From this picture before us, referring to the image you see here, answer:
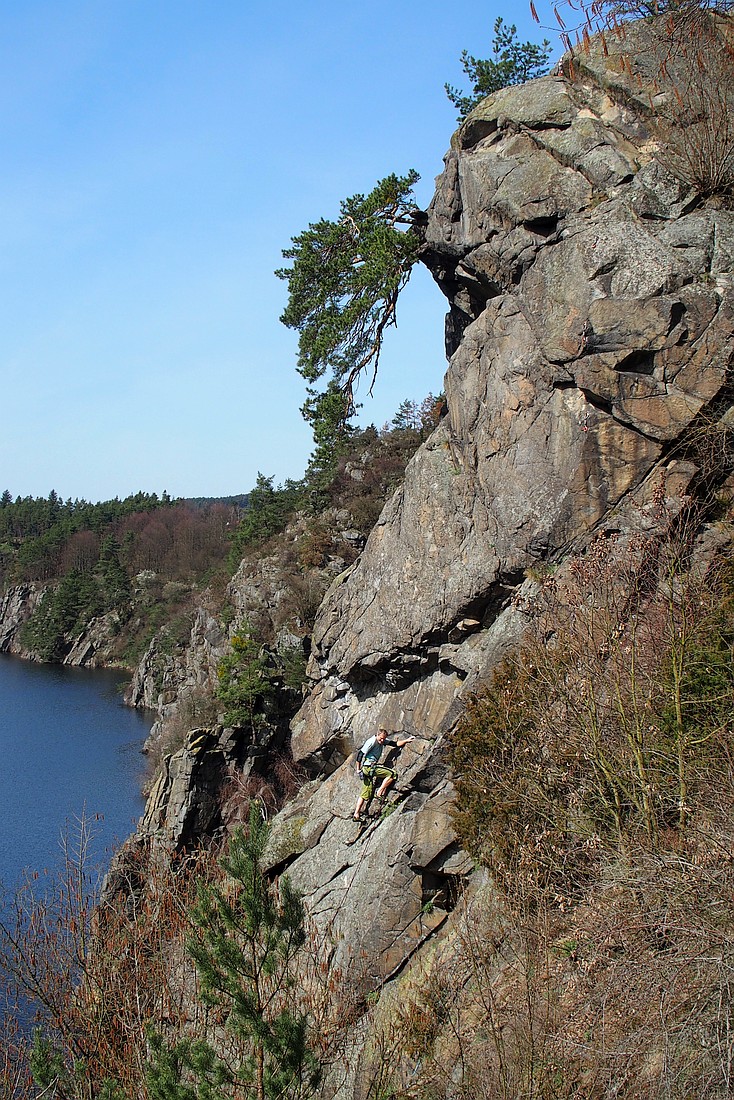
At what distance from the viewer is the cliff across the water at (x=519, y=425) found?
40.4 feet

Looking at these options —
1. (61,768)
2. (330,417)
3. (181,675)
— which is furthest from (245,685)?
(181,675)

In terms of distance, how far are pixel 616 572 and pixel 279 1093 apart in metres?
6.85

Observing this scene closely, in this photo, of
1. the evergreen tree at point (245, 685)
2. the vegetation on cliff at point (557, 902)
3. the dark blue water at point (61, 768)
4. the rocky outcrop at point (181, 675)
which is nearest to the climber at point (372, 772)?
the vegetation on cliff at point (557, 902)

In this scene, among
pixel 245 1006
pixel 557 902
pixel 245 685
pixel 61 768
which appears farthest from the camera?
pixel 61 768

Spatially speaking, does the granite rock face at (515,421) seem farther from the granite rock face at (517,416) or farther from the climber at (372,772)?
the climber at (372,772)

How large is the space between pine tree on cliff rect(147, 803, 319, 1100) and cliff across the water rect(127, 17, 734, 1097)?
3.21 m

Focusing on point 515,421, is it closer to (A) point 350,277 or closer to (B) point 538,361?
(B) point 538,361

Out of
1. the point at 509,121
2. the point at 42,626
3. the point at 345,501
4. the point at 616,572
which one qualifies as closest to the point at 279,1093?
the point at 616,572

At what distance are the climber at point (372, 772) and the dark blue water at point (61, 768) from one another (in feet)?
24.6

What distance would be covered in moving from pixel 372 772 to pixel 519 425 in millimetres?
6712

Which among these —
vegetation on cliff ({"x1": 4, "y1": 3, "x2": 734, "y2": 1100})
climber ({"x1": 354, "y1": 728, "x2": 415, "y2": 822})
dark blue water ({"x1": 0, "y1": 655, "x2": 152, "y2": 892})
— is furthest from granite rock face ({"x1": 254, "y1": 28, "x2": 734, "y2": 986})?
dark blue water ({"x1": 0, "y1": 655, "x2": 152, "y2": 892})

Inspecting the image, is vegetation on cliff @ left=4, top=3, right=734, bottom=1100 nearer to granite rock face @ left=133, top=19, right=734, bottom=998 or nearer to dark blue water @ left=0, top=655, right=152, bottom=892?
granite rock face @ left=133, top=19, right=734, bottom=998

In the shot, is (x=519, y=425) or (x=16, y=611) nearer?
(x=519, y=425)

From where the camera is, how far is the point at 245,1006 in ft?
25.6
